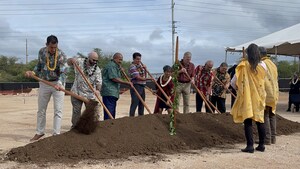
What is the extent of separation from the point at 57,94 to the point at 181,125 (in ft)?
7.62

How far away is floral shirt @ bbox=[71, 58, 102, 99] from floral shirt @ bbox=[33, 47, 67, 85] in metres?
0.53

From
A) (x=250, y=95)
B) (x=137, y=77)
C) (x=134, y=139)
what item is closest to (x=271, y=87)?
(x=250, y=95)

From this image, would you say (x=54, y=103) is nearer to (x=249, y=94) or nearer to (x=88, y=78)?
(x=88, y=78)

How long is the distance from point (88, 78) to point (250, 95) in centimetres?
305

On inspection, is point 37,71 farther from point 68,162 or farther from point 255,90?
point 255,90

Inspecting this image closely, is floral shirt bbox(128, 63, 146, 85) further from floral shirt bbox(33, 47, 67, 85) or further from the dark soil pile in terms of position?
floral shirt bbox(33, 47, 67, 85)

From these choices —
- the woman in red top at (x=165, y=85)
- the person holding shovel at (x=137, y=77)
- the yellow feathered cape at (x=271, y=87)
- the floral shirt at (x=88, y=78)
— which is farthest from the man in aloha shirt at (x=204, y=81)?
the floral shirt at (x=88, y=78)

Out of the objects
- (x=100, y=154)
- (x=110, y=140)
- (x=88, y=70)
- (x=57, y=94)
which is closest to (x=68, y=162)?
(x=100, y=154)

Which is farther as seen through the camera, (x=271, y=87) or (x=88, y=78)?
(x=88, y=78)

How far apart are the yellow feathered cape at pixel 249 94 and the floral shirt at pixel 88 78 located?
269cm

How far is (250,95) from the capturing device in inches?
259

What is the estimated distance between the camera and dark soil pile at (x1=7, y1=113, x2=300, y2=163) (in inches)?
223

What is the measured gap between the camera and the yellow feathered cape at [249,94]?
6.52 m

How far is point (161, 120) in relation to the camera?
7.52m
